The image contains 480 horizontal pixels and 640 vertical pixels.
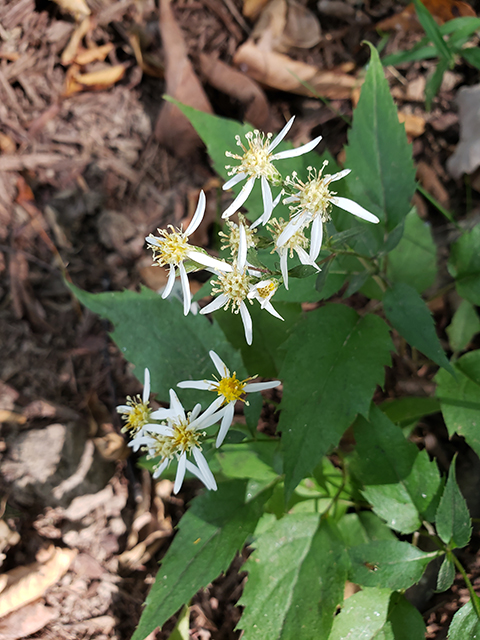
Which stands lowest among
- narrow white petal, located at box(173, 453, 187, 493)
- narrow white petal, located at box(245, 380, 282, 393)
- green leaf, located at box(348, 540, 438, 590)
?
green leaf, located at box(348, 540, 438, 590)

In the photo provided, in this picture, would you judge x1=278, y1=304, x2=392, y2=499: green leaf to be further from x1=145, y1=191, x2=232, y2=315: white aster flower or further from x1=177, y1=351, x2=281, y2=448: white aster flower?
x1=145, y1=191, x2=232, y2=315: white aster flower

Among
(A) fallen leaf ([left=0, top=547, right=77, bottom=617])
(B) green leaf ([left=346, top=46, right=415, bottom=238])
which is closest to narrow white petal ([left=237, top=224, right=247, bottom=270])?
(B) green leaf ([left=346, top=46, right=415, bottom=238])

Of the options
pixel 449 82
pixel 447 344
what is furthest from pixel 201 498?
pixel 449 82

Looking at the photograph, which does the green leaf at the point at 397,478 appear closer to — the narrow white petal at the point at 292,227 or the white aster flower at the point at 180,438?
the white aster flower at the point at 180,438

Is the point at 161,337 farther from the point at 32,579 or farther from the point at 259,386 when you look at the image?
the point at 32,579

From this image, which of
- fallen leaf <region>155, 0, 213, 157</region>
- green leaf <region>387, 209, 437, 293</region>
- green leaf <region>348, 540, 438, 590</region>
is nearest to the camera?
green leaf <region>348, 540, 438, 590</region>

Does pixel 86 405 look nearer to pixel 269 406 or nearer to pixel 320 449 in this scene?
pixel 269 406
